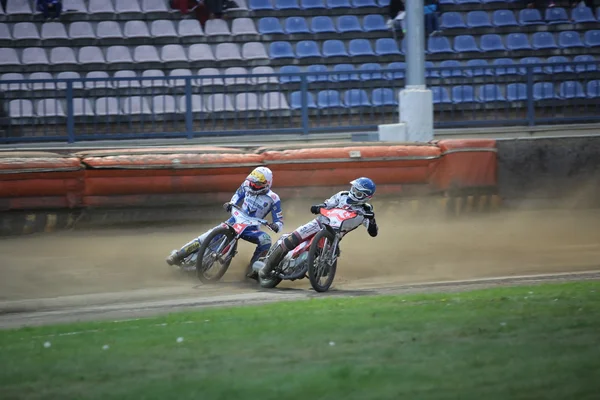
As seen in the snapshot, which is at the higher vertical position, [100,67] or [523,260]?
[100,67]

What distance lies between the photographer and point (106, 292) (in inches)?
454

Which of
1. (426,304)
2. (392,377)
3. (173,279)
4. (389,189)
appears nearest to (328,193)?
(389,189)

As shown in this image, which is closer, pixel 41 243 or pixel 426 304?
pixel 426 304

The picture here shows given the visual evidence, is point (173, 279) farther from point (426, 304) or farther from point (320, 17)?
point (320, 17)

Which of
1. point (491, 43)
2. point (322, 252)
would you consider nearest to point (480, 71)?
point (491, 43)

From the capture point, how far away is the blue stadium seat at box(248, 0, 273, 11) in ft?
72.4

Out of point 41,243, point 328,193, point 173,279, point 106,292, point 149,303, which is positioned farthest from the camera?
point 328,193

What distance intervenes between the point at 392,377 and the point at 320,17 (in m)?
16.2

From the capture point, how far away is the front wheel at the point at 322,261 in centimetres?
1125

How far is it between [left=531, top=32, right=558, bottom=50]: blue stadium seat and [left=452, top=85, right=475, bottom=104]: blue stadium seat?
4309 millimetres

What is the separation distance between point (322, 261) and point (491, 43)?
12.6 m

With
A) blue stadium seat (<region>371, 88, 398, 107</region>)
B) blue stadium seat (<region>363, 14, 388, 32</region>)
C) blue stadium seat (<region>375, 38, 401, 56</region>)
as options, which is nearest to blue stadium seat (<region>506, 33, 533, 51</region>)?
blue stadium seat (<region>375, 38, 401, 56</region>)

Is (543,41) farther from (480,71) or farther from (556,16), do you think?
(480,71)

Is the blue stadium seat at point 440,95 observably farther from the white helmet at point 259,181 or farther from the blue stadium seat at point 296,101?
the white helmet at point 259,181
